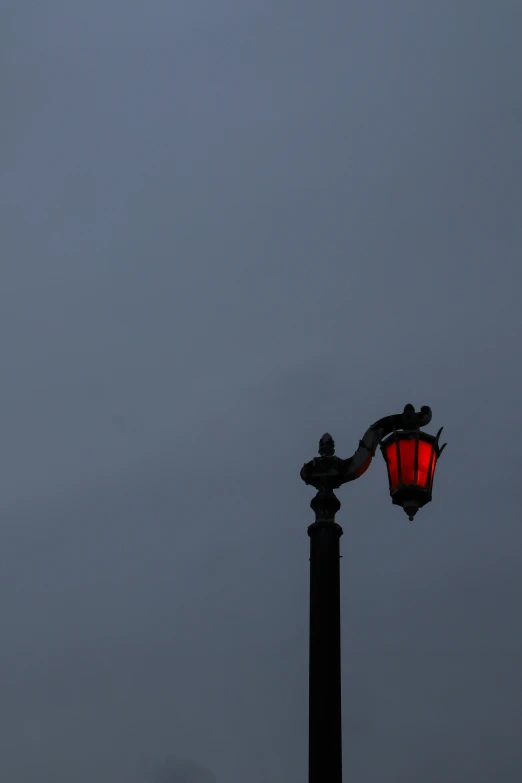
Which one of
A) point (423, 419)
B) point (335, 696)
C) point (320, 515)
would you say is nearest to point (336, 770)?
point (335, 696)

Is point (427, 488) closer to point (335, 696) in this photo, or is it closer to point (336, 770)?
point (335, 696)

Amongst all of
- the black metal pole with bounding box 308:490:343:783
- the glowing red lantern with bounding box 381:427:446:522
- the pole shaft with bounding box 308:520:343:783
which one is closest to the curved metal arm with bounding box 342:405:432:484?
the glowing red lantern with bounding box 381:427:446:522

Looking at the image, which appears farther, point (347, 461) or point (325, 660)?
point (347, 461)

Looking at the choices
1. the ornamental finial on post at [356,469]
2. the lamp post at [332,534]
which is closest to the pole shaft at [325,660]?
A: the lamp post at [332,534]

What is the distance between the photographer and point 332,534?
6305mm

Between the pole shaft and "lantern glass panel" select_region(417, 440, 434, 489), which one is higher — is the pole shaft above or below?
below

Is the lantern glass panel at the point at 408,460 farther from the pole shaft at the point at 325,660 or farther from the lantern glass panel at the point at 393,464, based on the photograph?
the pole shaft at the point at 325,660

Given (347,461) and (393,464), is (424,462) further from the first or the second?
(347,461)

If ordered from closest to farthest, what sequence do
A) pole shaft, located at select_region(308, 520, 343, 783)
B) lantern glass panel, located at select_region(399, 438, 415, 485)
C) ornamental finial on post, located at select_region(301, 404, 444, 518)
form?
1. pole shaft, located at select_region(308, 520, 343, 783)
2. ornamental finial on post, located at select_region(301, 404, 444, 518)
3. lantern glass panel, located at select_region(399, 438, 415, 485)

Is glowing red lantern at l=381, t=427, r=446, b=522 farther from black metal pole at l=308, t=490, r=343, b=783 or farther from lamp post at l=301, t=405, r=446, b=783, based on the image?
black metal pole at l=308, t=490, r=343, b=783

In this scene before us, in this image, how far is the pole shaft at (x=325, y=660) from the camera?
5.34 m

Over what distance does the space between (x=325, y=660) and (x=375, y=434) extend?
1973 millimetres

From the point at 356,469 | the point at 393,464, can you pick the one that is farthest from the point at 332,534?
the point at 393,464

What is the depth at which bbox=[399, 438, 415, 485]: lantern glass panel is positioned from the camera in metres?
6.65
